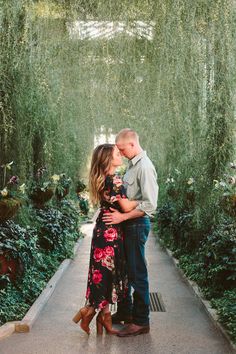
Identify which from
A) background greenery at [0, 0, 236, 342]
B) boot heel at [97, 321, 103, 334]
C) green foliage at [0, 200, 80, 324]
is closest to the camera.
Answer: boot heel at [97, 321, 103, 334]

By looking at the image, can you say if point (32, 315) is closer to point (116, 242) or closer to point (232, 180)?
point (116, 242)

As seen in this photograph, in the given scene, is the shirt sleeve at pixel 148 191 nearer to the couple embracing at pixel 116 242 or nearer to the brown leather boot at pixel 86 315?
the couple embracing at pixel 116 242

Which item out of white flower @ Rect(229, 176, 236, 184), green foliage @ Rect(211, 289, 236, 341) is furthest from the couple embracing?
white flower @ Rect(229, 176, 236, 184)

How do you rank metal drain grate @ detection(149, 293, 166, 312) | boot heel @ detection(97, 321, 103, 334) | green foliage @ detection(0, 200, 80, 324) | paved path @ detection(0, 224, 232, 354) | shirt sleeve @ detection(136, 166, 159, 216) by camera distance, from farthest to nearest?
metal drain grate @ detection(149, 293, 166, 312), green foliage @ detection(0, 200, 80, 324), boot heel @ detection(97, 321, 103, 334), shirt sleeve @ detection(136, 166, 159, 216), paved path @ detection(0, 224, 232, 354)

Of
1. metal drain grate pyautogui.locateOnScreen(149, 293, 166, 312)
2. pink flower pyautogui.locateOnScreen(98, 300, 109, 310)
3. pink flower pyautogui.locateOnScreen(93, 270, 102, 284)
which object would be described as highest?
pink flower pyautogui.locateOnScreen(93, 270, 102, 284)

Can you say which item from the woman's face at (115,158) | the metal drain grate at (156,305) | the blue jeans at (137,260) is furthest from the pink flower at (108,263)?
the metal drain grate at (156,305)

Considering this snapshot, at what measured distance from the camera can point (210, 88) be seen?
4344 mm

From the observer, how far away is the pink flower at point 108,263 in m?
3.25

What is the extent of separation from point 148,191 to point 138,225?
0.21m

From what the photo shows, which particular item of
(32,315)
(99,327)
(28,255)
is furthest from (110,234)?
(28,255)

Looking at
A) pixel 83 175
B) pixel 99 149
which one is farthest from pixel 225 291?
pixel 83 175

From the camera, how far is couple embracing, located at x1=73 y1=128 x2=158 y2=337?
323cm

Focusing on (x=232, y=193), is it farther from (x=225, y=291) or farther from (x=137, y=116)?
(x=137, y=116)

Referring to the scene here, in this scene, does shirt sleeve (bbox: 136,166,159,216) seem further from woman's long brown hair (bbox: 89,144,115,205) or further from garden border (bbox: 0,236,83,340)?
garden border (bbox: 0,236,83,340)
